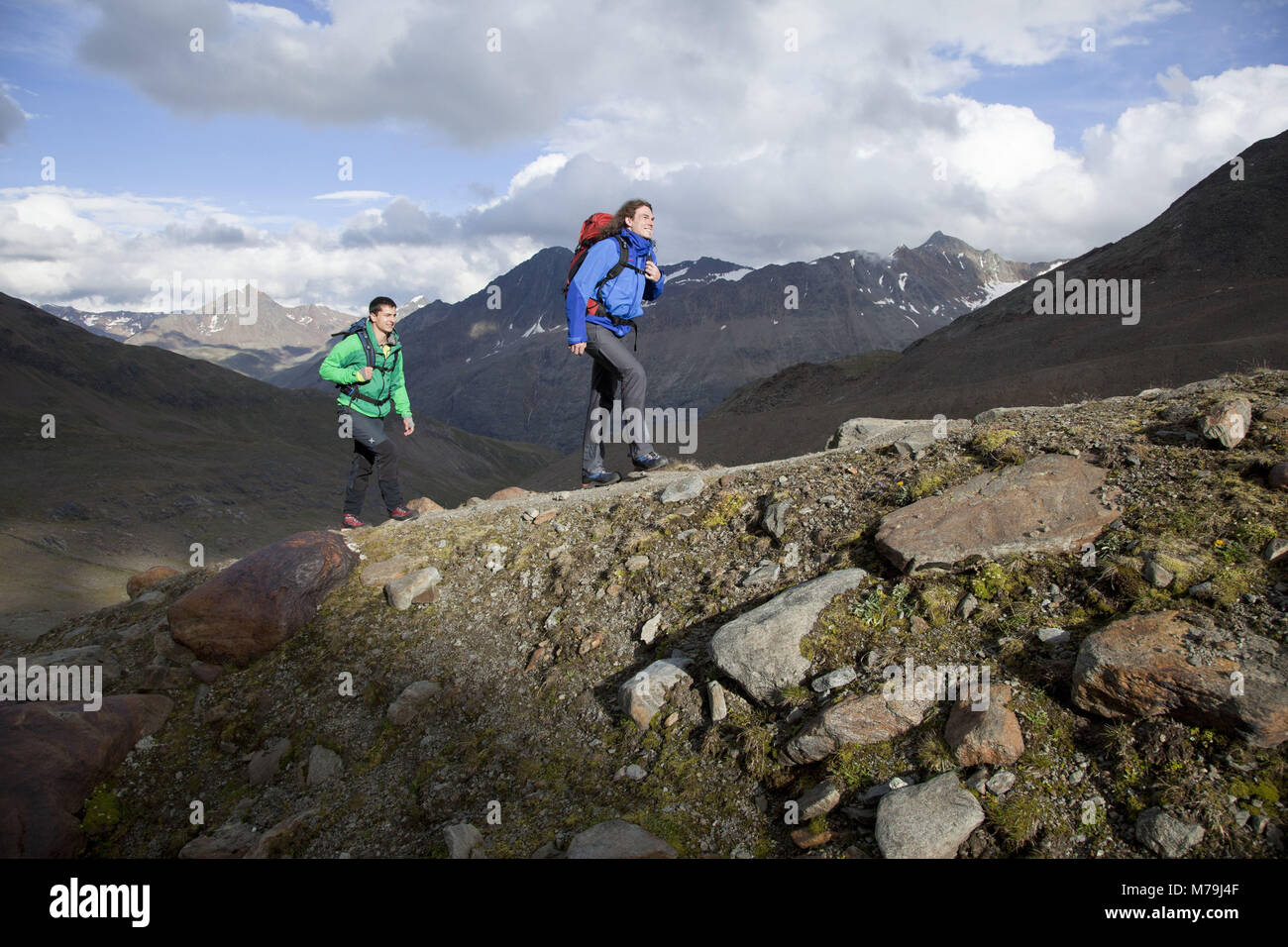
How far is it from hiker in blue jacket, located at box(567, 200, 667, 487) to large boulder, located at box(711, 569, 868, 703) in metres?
3.37

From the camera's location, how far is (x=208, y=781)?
4914 millimetres

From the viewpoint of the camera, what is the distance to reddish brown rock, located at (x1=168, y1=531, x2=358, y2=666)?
5957 millimetres

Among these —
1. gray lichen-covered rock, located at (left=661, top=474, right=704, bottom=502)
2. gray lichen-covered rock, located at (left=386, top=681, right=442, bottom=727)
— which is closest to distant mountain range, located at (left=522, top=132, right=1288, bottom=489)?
gray lichen-covered rock, located at (left=661, top=474, right=704, bottom=502)

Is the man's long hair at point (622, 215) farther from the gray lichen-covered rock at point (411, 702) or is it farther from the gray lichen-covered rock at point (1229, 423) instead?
the gray lichen-covered rock at point (1229, 423)

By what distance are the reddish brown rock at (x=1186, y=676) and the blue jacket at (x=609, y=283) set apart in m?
5.00

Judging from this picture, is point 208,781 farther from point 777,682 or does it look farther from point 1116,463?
point 1116,463

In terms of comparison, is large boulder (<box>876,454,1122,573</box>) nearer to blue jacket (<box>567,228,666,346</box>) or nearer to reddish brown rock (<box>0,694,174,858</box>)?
blue jacket (<box>567,228,666,346</box>)

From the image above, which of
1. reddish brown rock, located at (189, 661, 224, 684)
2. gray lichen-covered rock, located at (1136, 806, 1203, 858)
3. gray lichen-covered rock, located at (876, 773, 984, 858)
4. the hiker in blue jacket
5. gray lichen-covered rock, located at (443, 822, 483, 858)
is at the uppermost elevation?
the hiker in blue jacket

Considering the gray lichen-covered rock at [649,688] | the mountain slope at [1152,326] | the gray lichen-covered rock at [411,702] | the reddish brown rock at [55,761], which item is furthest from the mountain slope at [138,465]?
the mountain slope at [1152,326]

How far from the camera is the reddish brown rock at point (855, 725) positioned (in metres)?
3.61

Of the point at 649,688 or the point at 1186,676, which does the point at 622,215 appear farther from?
the point at 1186,676

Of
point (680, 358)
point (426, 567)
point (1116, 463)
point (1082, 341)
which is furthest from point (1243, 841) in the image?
point (680, 358)

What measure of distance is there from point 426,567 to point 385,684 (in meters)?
1.46

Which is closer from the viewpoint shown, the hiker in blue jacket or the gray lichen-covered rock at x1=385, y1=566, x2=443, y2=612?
the gray lichen-covered rock at x1=385, y1=566, x2=443, y2=612
